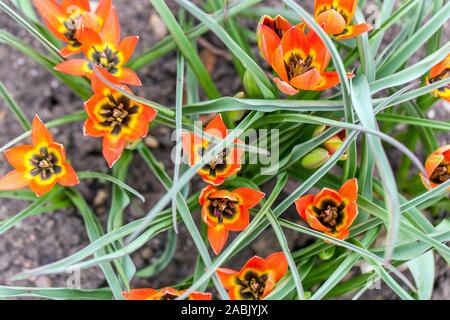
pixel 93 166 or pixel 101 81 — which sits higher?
pixel 93 166

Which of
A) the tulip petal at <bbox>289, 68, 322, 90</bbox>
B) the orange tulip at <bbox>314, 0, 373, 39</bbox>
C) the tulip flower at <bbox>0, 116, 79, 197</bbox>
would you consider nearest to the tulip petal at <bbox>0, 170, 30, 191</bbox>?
the tulip flower at <bbox>0, 116, 79, 197</bbox>

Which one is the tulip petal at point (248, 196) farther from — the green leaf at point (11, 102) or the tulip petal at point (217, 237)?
the green leaf at point (11, 102)

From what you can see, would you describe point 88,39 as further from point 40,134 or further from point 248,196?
point 248,196

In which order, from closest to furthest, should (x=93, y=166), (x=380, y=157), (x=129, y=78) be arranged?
(x=380, y=157), (x=129, y=78), (x=93, y=166)

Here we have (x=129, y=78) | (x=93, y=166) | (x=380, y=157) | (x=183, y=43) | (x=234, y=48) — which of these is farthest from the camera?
(x=93, y=166)

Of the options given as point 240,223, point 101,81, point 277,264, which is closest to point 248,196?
point 240,223

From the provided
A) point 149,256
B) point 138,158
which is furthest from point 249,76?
point 149,256
